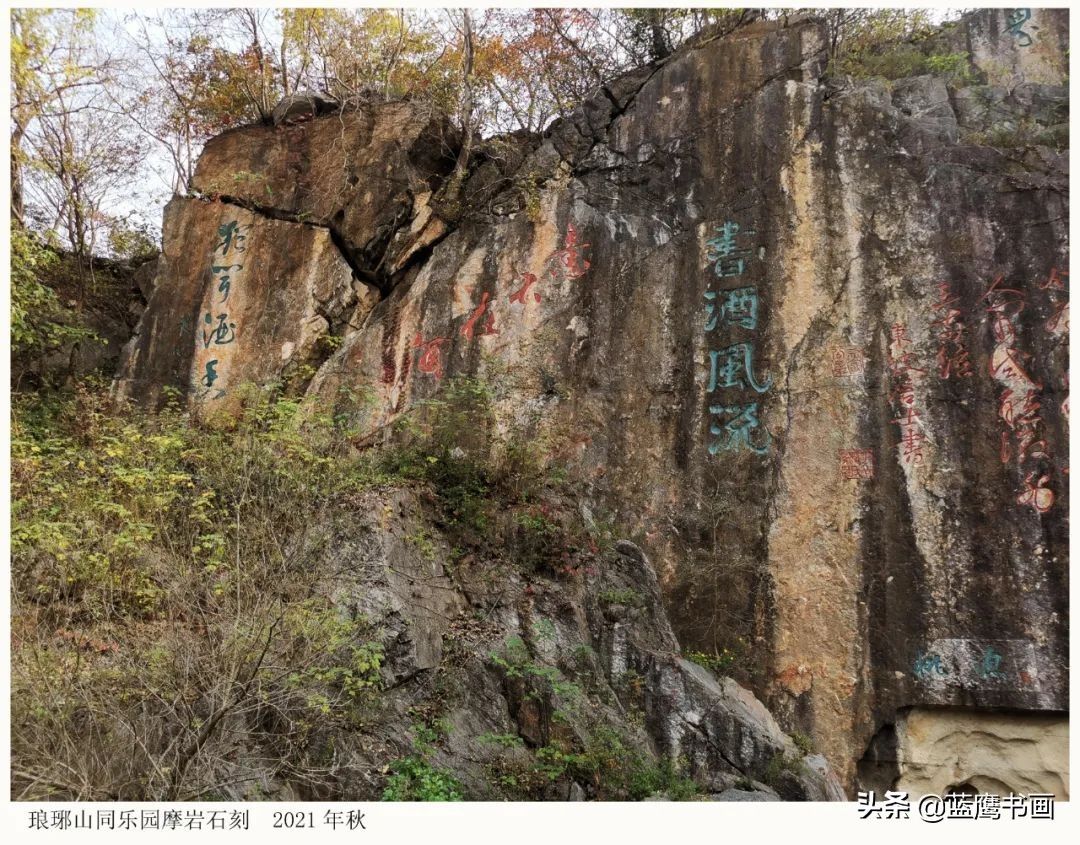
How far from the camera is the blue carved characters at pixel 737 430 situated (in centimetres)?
669

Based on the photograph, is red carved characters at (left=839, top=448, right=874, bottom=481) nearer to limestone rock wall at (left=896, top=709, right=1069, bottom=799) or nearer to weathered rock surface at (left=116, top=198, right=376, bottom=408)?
limestone rock wall at (left=896, top=709, right=1069, bottom=799)

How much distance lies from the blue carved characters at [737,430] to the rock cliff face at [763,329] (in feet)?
0.08

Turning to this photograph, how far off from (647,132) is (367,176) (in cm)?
312

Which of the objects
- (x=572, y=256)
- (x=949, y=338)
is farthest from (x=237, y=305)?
(x=949, y=338)

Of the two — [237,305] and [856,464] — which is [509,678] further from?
[237,305]

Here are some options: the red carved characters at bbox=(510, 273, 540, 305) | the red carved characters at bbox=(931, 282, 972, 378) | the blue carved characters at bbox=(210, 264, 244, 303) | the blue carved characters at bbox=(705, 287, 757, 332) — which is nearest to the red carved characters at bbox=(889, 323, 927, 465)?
the red carved characters at bbox=(931, 282, 972, 378)

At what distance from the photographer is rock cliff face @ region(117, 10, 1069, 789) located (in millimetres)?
5953

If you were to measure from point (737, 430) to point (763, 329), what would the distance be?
0.90m

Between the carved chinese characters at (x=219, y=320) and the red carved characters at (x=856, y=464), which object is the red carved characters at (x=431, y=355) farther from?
the red carved characters at (x=856, y=464)

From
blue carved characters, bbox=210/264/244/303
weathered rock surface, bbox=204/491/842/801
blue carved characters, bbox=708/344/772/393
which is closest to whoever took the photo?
weathered rock surface, bbox=204/491/842/801

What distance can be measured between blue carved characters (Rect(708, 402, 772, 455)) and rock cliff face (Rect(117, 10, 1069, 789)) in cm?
3

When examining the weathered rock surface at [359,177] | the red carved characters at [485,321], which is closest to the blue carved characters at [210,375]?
the weathered rock surface at [359,177]

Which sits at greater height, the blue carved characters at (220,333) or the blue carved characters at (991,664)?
the blue carved characters at (220,333)
